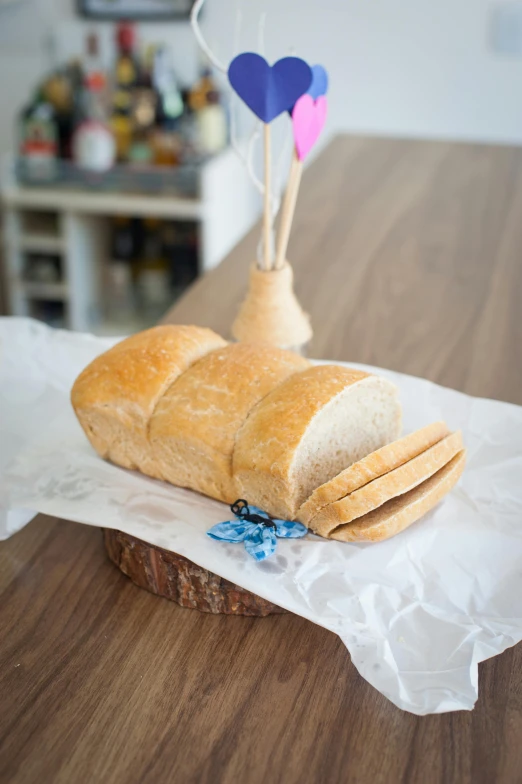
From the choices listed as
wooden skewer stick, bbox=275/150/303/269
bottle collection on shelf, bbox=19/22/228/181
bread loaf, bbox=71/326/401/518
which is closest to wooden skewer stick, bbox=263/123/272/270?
wooden skewer stick, bbox=275/150/303/269

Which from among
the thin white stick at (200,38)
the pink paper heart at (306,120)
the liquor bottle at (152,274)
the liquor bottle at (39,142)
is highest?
the thin white stick at (200,38)

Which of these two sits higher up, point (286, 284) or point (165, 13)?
point (165, 13)

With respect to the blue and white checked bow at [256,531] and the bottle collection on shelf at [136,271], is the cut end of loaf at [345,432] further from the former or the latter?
the bottle collection on shelf at [136,271]

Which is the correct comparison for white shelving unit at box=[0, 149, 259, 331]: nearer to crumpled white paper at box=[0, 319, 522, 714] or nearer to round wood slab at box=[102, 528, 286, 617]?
crumpled white paper at box=[0, 319, 522, 714]

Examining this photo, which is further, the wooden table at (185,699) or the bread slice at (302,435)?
the bread slice at (302,435)

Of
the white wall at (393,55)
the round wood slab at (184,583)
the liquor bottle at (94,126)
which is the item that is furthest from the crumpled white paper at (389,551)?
the white wall at (393,55)

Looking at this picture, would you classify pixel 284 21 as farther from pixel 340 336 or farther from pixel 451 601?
pixel 451 601

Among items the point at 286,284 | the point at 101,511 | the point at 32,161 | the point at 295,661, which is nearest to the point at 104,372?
the point at 101,511
